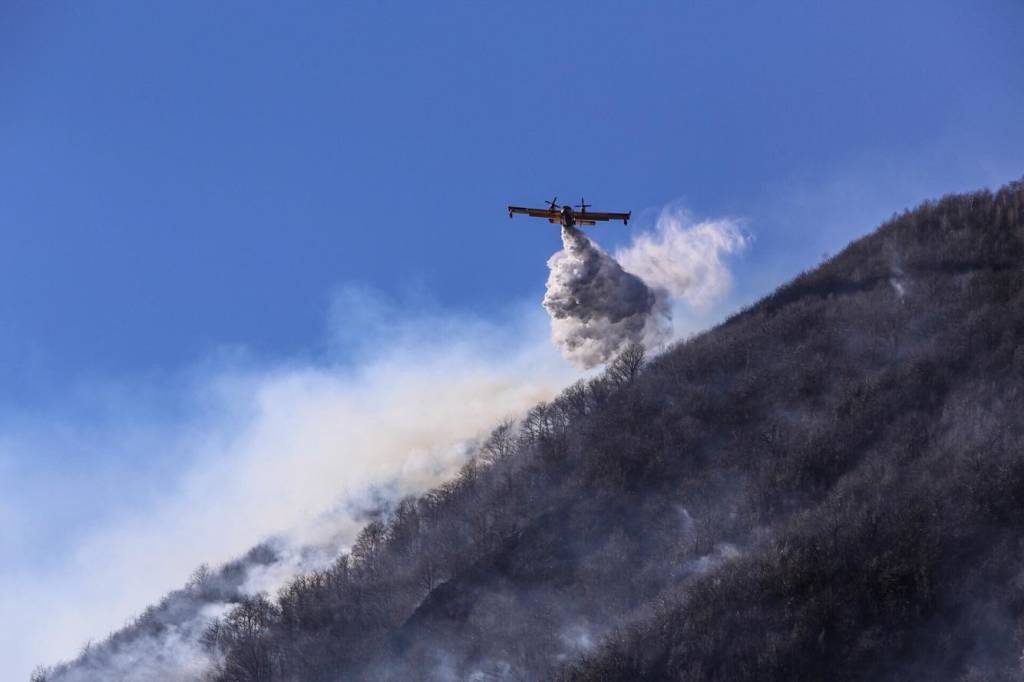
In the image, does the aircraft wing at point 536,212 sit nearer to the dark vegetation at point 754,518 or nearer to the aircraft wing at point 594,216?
the aircraft wing at point 594,216

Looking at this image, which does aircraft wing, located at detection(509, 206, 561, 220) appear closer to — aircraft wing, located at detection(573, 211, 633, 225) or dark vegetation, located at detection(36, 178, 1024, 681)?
aircraft wing, located at detection(573, 211, 633, 225)

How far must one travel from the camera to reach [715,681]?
3775 inches

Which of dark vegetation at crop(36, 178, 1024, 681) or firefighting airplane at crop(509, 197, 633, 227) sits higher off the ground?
firefighting airplane at crop(509, 197, 633, 227)

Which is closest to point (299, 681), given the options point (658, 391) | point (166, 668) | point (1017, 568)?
point (166, 668)

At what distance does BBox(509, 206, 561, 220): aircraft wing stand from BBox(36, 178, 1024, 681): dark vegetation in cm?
2016

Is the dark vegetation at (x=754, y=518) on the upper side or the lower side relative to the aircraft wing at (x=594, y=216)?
lower

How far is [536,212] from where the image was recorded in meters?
131

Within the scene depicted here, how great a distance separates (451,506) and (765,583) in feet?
136

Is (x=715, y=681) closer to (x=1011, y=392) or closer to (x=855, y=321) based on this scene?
(x=1011, y=392)

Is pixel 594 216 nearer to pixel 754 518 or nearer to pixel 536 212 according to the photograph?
pixel 536 212

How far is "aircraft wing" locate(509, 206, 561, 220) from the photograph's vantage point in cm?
13000

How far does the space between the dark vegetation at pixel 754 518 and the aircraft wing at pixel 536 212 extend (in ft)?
66.2

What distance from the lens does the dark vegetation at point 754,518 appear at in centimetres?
9956

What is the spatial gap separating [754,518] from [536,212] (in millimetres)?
35708
